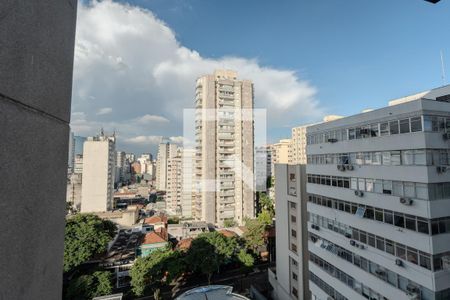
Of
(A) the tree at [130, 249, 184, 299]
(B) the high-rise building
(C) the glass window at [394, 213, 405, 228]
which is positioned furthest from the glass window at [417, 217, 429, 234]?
(B) the high-rise building

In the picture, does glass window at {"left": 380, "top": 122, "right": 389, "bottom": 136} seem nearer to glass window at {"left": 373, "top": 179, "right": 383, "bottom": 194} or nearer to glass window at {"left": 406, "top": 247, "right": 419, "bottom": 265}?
glass window at {"left": 373, "top": 179, "right": 383, "bottom": 194}

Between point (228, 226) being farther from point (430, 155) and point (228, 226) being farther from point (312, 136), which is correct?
point (430, 155)

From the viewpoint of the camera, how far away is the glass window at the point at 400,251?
7637mm

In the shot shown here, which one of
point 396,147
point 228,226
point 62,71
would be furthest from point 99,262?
point 62,71

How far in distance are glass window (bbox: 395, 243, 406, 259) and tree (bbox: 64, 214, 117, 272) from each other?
1895 cm

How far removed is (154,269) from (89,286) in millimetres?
3780

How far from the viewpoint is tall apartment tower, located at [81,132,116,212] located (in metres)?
40.0

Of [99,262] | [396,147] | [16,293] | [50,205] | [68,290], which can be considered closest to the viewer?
[16,293]

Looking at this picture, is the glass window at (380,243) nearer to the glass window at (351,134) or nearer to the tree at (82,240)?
the glass window at (351,134)

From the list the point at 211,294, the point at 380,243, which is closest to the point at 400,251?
the point at 380,243

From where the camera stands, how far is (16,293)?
0.87 m

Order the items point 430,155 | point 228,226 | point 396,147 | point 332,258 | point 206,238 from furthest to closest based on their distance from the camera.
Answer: point 228,226 < point 206,238 < point 332,258 < point 396,147 < point 430,155

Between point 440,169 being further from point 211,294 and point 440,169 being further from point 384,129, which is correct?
point 211,294

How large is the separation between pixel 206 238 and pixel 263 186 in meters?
21.2
